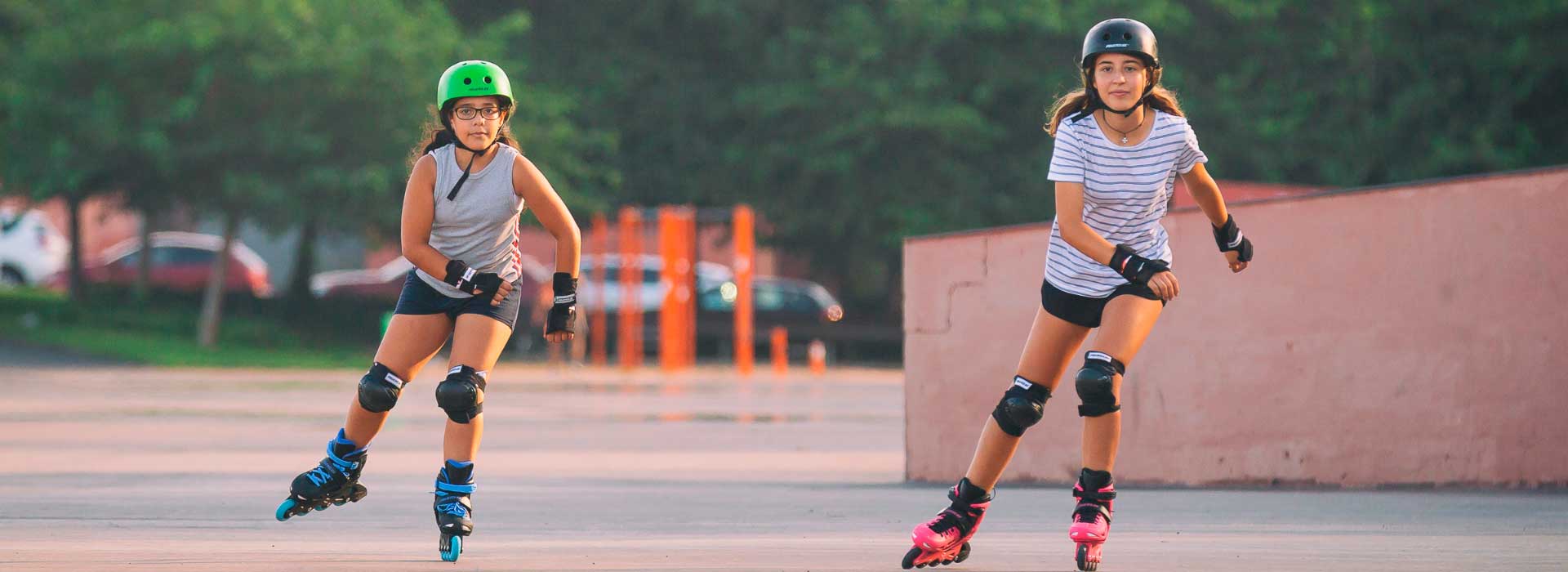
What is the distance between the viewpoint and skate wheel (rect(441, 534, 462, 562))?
263 inches

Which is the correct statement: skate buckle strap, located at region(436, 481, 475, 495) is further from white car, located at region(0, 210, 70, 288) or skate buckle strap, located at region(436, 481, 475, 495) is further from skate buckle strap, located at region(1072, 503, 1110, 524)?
white car, located at region(0, 210, 70, 288)

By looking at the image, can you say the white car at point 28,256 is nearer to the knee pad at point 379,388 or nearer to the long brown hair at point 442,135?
the long brown hair at point 442,135

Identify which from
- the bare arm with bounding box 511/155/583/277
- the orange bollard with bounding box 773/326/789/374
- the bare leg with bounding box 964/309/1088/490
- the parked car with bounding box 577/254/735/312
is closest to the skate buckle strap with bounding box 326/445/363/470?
the bare arm with bounding box 511/155/583/277

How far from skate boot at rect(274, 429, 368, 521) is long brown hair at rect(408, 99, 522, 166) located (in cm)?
92

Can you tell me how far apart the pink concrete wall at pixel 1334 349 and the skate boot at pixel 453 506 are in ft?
12.3

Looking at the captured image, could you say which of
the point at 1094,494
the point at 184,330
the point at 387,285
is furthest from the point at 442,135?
the point at 387,285

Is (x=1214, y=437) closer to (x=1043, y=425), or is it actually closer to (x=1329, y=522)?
(x=1043, y=425)

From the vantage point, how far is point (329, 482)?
23.5 ft

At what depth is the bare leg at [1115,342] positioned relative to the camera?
21.2ft

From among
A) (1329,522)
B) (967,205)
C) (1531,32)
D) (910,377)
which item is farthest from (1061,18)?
(1329,522)

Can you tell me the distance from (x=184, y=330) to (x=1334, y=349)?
26161 millimetres

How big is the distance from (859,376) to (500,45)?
7.81 metres

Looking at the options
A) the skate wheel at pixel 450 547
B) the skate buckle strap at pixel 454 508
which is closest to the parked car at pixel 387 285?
the skate buckle strap at pixel 454 508

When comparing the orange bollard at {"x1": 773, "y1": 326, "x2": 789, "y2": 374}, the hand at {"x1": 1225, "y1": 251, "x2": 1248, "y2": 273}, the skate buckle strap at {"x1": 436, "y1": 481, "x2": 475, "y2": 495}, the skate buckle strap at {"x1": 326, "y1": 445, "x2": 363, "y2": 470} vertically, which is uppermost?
the orange bollard at {"x1": 773, "y1": 326, "x2": 789, "y2": 374}
